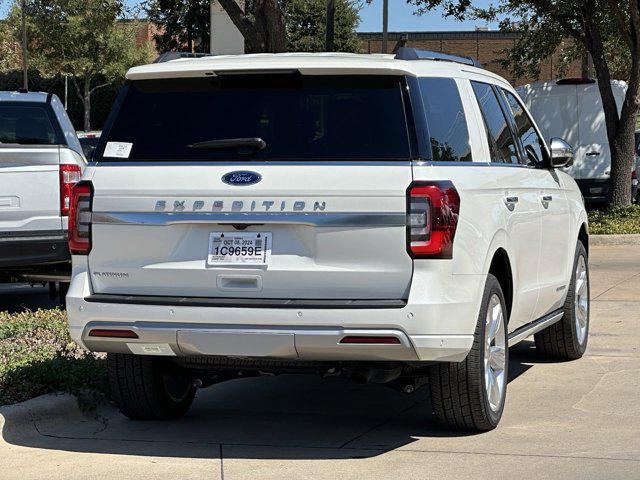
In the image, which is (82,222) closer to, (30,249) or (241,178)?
(241,178)

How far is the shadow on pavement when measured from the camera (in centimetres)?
684

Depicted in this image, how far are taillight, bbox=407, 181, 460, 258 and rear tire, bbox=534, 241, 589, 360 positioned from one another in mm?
3027

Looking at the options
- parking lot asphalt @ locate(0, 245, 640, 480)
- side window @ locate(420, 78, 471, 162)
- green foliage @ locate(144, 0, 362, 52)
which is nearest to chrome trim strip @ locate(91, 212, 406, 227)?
side window @ locate(420, 78, 471, 162)

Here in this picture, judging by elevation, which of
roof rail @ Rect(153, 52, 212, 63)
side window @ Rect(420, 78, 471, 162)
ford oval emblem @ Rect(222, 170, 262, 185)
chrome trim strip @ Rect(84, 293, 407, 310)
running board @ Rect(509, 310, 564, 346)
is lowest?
running board @ Rect(509, 310, 564, 346)

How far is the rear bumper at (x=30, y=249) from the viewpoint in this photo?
37.3ft

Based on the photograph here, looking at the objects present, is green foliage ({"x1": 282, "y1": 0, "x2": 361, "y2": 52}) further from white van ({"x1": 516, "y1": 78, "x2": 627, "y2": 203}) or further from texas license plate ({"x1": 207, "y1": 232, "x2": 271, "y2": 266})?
texas license plate ({"x1": 207, "y1": 232, "x2": 271, "y2": 266})

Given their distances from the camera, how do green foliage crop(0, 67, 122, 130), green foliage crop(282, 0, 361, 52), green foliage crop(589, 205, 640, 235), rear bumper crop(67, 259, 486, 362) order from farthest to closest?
green foliage crop(282, 0, 361, 52)
green foliage crop(0, 67, 122, 130)
green foliage crop(589, 205, 640, 235)
rear bumper crop(67, 259, 486, 362)

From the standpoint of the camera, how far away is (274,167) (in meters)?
6.42

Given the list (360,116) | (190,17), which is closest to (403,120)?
(360,116)

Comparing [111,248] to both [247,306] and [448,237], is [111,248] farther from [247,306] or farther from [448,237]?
[448,237]

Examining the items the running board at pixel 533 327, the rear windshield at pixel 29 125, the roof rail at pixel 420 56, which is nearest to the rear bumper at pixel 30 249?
the rear windshield at pixel 29 125

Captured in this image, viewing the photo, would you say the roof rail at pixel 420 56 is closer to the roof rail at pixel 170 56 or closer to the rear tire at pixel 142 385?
the roof rail at pixel 170 56

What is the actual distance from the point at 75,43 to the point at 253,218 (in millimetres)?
51705

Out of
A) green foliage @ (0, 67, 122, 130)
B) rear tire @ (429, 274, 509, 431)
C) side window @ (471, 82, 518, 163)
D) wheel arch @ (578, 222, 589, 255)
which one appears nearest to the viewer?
rear tire @ (429, 274, 509, 431)
